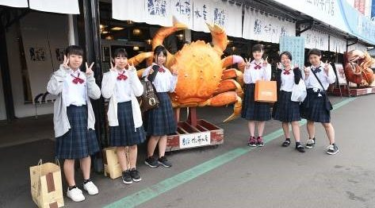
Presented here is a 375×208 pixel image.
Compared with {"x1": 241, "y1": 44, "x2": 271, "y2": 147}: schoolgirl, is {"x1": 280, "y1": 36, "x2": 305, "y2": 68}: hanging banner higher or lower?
higher

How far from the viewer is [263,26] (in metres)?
9.11

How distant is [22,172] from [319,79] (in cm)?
535

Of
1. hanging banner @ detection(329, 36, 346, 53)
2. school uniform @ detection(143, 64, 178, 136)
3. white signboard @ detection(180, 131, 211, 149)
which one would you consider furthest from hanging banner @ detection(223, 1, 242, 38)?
hanging banner @ detection(329, 36, 346, 53)

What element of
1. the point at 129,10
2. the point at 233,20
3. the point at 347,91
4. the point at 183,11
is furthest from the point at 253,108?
the point at 347,91

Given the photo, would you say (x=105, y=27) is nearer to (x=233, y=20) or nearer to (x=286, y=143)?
(x=233, y=20)

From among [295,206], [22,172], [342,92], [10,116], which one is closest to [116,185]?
[22,172]

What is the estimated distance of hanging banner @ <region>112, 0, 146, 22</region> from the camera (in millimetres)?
4891

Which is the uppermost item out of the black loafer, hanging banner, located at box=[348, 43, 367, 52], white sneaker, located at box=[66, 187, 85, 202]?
hanging banner, located at box=[348, 43, 367, 52]

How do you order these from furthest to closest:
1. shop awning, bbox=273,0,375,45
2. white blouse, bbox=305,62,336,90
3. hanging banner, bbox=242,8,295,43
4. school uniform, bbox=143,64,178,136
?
shop awning, bbox=273,0,375,45, hanging banner, bbox=242,8,295,43, white blouse, bbox=305,62,336,90, school uniform, bbox=143,64,178,136

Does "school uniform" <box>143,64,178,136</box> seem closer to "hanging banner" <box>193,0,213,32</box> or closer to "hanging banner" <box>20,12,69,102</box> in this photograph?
"hanging banner" <box>193,0,213,32</box>

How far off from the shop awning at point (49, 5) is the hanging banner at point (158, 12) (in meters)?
1.48

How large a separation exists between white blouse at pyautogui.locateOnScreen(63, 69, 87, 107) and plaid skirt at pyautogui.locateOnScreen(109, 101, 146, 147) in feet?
1.79

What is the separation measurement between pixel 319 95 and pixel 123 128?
3616 millimetres

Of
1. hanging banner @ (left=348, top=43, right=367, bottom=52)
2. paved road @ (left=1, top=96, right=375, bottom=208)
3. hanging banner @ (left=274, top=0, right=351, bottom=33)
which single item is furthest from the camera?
hanging banner @ (left=348, top=43, right=367, bottom=52)
